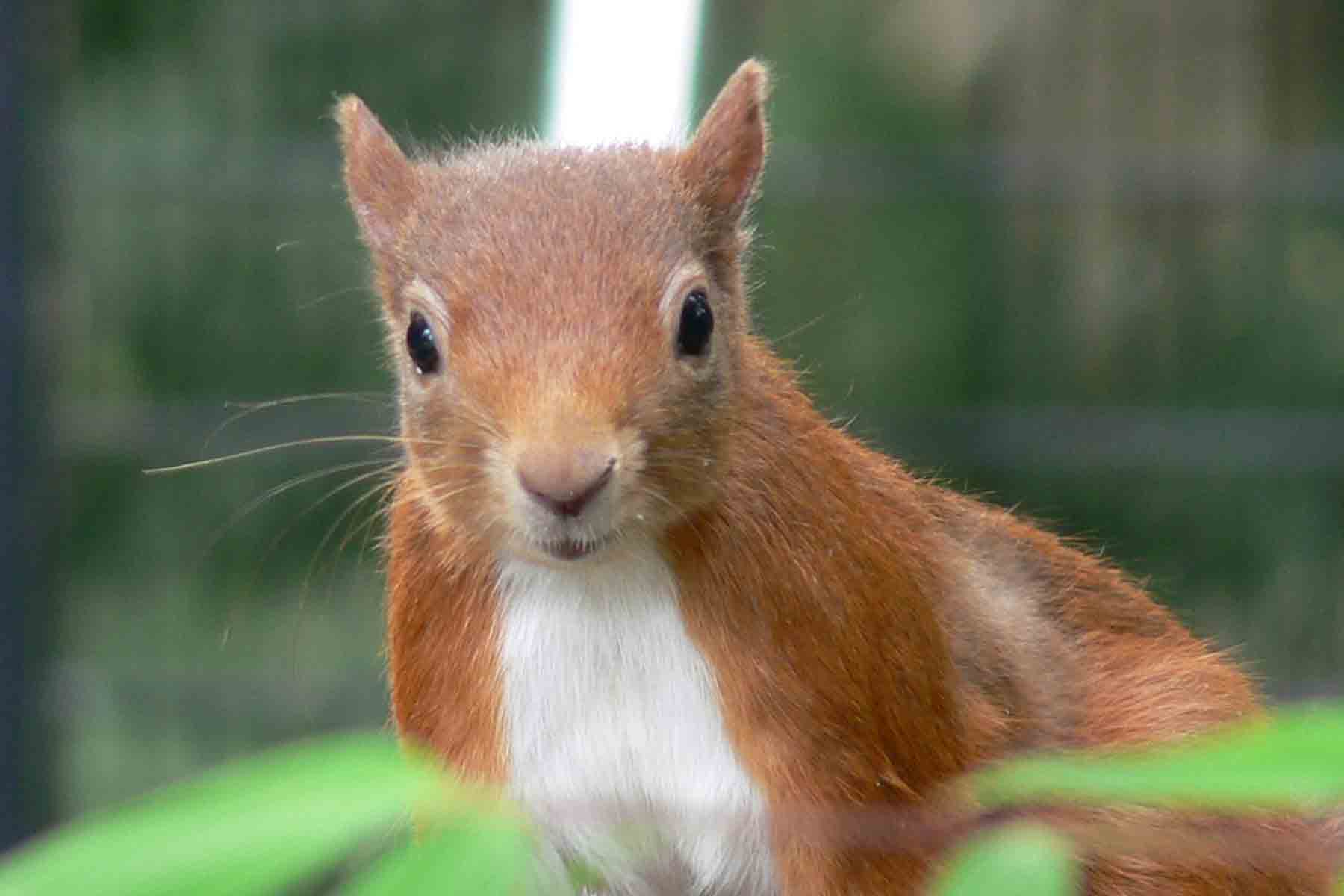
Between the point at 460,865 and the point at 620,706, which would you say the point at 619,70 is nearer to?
the point at 620,706

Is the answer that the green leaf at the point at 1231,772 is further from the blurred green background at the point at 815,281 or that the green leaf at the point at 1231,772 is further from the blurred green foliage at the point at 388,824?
the blurred green background at the point at 815,281

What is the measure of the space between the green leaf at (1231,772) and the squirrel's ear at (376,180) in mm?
886

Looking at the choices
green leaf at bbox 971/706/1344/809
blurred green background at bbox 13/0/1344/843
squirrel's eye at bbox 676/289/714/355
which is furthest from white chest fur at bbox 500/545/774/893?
blurred green background at bbox 13/0/1344/843

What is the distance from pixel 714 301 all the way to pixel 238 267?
2529 mm

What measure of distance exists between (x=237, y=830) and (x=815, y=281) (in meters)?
3.22

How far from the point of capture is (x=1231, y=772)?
→ 284 mm

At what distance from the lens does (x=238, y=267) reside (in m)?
3.51

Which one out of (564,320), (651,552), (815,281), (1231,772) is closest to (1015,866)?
(1231,772)

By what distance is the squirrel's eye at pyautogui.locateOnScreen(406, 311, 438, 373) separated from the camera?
104 centimetres

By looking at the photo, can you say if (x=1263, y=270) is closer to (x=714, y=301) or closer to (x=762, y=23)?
(x=762, y=23)

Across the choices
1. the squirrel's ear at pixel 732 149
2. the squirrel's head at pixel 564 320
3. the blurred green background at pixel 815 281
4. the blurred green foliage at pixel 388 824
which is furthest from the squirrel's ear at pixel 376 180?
the blurred green background at pixel 815 281

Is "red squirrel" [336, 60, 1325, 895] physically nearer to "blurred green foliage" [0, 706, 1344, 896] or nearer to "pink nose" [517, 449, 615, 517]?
"pink nose" [517, 449, 615, 517]

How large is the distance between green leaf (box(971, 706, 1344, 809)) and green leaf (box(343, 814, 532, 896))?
7 centimetres

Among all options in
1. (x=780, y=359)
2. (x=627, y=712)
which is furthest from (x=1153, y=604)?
(x=627, y=712)
